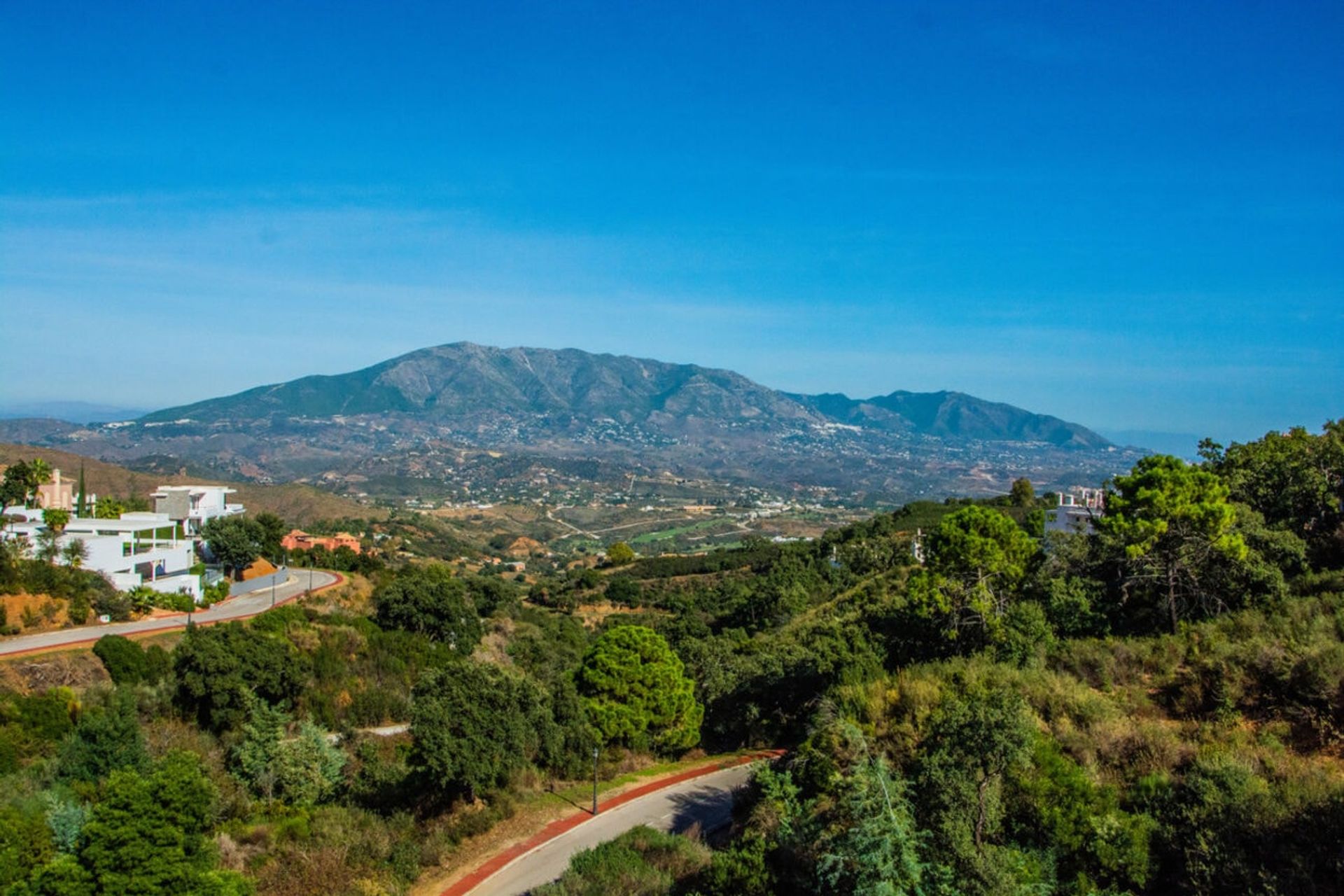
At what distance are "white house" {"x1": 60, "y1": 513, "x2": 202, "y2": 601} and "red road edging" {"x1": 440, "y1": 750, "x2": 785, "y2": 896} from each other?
20608 millimetres

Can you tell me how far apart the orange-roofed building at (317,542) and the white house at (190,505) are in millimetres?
3371

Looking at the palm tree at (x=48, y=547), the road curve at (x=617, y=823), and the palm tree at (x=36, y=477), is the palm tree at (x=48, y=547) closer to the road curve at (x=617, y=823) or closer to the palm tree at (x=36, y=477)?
the palm tree at (x=36, y=477)

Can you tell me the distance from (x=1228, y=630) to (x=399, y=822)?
1271cm

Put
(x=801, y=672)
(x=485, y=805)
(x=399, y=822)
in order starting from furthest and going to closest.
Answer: (x=801, y=672) < (x=485, y=805) < (x=399, y=822)

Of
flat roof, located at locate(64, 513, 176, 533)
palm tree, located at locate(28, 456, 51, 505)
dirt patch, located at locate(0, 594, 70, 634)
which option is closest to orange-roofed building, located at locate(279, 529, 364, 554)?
flat roof, located at locate(64, 513, 176, 533)

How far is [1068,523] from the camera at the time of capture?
40406mm

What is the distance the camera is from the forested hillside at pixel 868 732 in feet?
28.1

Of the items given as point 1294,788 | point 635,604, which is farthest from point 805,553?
point 1294,788

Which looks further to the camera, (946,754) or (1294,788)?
(946,754)

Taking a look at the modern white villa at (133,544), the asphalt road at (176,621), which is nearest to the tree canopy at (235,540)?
the modern white villa at (133,544)

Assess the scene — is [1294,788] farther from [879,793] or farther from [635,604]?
[635,604]

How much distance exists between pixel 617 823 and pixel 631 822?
26 cm

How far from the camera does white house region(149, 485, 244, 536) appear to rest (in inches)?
1432

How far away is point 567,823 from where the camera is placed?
→ 14.2 metres
